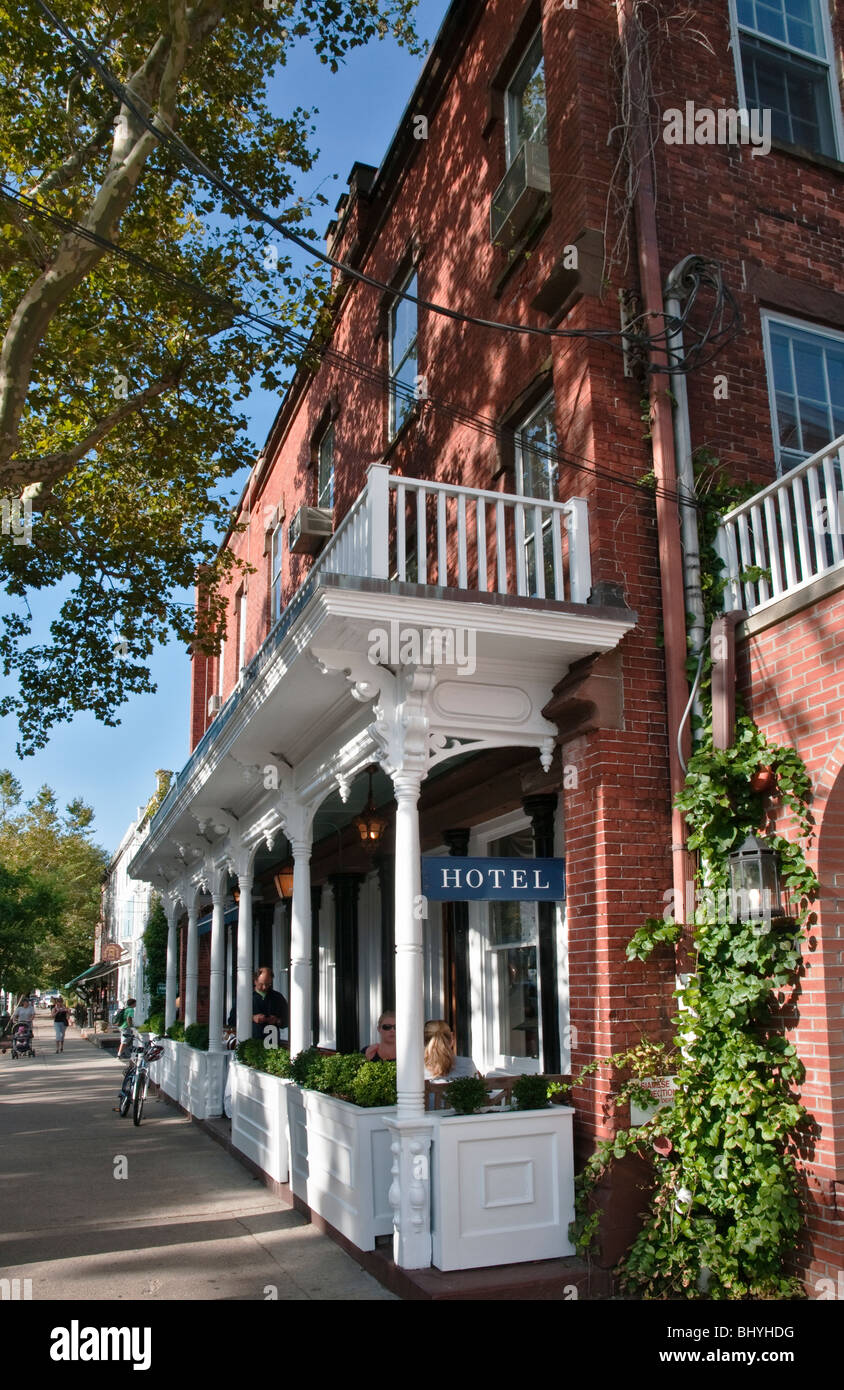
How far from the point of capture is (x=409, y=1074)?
6375 millimetres

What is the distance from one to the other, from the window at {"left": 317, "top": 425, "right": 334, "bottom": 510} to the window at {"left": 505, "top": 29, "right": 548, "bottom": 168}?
237 inches

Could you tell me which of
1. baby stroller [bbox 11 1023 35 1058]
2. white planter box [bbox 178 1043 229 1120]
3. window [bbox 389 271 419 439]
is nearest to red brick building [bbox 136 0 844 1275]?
window [bbox 389 271 419 439]

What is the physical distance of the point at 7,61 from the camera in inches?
436

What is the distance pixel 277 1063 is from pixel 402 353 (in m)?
7.70

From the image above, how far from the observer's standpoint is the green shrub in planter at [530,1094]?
6.54 meters

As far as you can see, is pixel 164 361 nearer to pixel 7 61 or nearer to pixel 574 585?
pixel 7 61

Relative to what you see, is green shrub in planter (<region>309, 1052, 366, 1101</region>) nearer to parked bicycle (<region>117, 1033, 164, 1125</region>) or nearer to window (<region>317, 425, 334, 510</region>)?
parked bicycle (<region>117, 1033, 164, 1125</region>)

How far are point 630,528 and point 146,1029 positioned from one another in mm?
17080

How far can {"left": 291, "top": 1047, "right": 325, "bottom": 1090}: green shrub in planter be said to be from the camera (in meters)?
8.24

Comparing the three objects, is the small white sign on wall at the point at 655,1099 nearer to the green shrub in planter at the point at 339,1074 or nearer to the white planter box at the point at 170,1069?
the green shrub in planter at the point at 339,1074

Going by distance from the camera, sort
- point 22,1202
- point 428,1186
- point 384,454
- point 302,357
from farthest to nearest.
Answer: point 302,357
point 384,454
point 22,1202
point 428,1186

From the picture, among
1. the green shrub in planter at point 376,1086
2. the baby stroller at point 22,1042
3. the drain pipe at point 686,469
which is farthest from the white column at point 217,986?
the baby stroller at point 22,1042

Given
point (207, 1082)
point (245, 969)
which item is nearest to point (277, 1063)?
point (245, 969)
